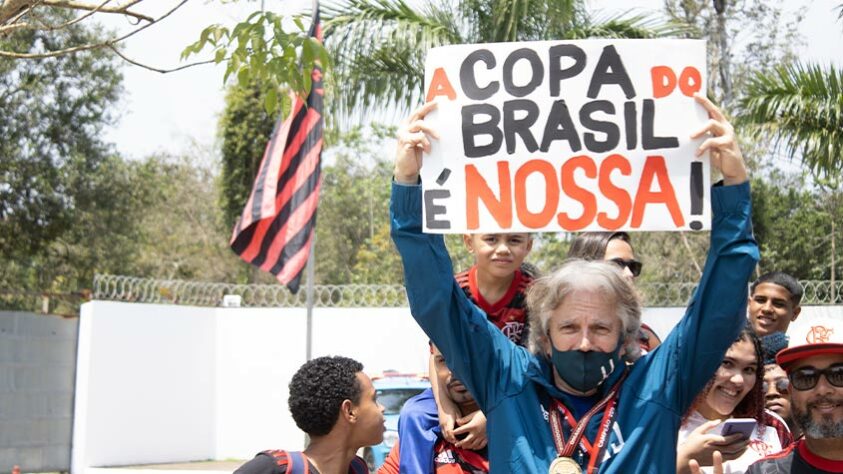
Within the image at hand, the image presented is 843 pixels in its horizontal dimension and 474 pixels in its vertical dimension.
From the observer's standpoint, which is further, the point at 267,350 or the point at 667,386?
the point at 267,350

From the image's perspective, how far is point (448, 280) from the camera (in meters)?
3.60

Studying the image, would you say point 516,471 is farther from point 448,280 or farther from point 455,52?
point 455,52

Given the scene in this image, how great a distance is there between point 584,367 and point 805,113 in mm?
10207

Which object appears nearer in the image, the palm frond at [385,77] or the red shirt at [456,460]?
the red shirt at [456,460]

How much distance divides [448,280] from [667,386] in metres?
0.71

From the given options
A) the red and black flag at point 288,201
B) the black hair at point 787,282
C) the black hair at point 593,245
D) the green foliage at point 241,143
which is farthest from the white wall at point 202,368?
the black hair at point 593,245

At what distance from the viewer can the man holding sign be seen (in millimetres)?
3414

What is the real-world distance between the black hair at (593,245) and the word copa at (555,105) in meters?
1.59

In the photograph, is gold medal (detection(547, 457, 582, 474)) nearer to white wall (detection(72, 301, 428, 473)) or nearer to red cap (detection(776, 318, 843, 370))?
red cap (detection(776, 318, 843, 370))

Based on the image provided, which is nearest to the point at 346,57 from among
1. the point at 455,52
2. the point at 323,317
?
the point at 323,317

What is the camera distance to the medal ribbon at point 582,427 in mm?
3408

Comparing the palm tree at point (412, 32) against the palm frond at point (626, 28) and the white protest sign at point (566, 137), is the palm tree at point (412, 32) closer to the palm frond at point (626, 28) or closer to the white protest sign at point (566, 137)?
the palm frond at point (626, 28)

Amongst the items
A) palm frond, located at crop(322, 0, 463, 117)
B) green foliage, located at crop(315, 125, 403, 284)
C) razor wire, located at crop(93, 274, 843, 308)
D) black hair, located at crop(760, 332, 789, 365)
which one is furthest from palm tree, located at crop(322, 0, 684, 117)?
green foliage, located at crop(315, 125, 403, 284)

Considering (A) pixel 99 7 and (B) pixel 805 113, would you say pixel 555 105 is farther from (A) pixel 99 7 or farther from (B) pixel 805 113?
(B) pixel 805 113
